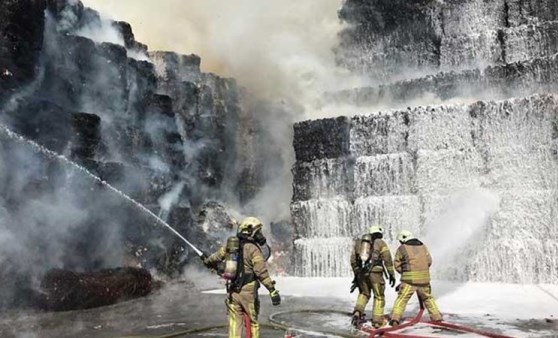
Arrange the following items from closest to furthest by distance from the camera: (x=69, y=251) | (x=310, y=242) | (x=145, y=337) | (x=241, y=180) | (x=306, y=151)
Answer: (x=145, y=337) → (x=69, y=251) → (x=310, y=242) → (x=306, y=151) → (x=241, y=180)

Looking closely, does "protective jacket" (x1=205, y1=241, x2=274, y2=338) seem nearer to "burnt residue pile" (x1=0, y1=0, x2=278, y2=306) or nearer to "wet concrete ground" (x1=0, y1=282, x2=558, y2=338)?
"wet concrete ground" (x1=0, y1=282, x2=558, y2=338)

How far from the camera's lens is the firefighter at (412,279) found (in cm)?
937

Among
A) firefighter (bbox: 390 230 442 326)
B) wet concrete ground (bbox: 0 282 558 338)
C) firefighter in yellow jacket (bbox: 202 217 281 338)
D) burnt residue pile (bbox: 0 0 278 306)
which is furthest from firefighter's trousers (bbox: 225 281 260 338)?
burnt residue pile (bbox: 0 0 278 306)

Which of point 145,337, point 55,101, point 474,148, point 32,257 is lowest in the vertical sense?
point 145,337

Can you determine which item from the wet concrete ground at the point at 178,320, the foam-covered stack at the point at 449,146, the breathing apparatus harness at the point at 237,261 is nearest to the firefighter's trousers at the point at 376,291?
the wet concrete ground at the point at 178,320

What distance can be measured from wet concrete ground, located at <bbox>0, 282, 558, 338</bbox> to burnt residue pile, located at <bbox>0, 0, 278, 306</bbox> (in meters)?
2.21

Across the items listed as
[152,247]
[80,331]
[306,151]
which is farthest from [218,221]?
[80,331]

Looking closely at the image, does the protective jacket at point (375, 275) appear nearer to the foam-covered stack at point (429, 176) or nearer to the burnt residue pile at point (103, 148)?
the burnt residue pile at point (103, 148)

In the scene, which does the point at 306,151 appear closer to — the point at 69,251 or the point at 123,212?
the point at 123,212

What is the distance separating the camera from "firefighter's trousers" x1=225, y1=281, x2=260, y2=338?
710cm

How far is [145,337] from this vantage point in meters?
9.30

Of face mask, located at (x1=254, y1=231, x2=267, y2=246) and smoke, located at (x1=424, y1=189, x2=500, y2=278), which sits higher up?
smoke, located at (x1=424, y1=189, x2=500, y2=278)

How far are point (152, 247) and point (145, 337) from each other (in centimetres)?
1365

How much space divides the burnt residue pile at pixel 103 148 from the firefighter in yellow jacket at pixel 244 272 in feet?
26.8
